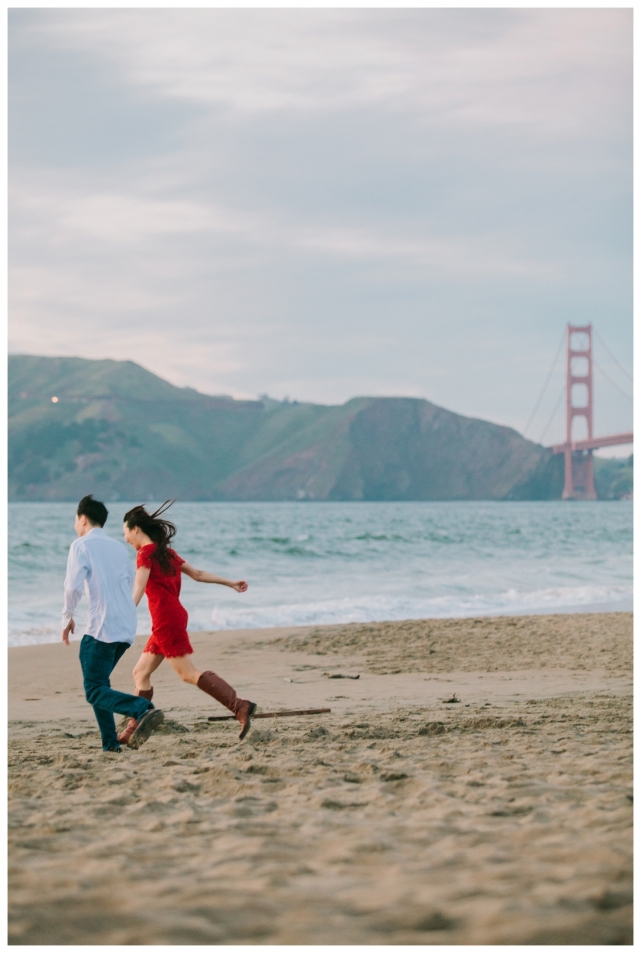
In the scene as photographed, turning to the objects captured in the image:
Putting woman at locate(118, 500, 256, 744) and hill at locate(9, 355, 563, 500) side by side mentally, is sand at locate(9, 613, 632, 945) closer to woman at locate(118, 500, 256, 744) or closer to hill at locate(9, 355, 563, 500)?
woman at locate(118, 500, 256, 744)

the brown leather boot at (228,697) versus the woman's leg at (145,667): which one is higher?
the woman's leg at (145,667)

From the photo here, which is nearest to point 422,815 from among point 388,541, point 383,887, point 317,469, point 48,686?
point 383,887

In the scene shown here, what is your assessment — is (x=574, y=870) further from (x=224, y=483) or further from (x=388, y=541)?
(x=224, y=483)

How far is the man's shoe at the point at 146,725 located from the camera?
14.8ft

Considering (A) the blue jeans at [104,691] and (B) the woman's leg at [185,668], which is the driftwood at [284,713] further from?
(A) the blue jeans at [104,691]

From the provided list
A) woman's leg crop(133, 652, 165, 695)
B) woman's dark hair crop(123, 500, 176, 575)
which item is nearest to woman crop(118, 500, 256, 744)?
woman's dark hair crop(123, 500, 176, 575)

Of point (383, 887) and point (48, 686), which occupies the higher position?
point (383, 887)

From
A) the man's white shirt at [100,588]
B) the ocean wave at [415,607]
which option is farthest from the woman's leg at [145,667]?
the ocean wave at [415,607]

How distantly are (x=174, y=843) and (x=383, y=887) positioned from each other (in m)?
0.77

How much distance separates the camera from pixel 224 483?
11775 cm

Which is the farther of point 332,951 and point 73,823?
point 73,823

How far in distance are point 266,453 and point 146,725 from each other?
118 meters

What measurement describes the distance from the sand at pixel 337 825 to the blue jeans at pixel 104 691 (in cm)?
18

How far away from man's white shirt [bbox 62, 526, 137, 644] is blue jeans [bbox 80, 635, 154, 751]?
0.06 meters
